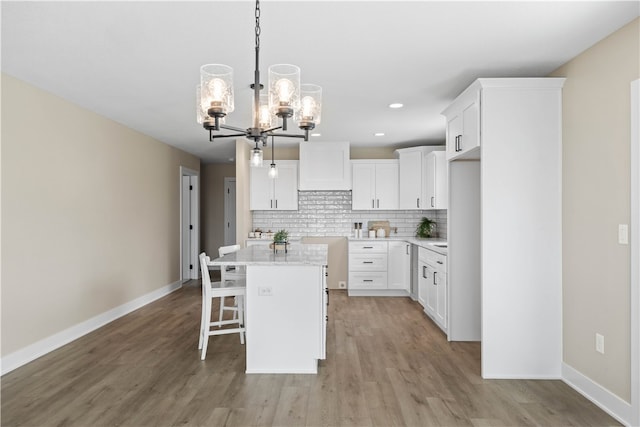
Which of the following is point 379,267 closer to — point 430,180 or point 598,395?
point 430,180

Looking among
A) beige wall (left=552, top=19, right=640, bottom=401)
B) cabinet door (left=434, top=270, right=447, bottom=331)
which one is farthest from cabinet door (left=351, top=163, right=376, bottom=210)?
beige wall (left=552, top=19, right=640, bottom=401)

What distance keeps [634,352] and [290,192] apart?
5.14m

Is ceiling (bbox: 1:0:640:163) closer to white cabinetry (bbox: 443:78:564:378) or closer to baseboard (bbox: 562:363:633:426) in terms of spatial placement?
white cabinetry (bbox: 443:78:564:378)

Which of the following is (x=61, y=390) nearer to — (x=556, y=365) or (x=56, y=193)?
(x=56, y=193)

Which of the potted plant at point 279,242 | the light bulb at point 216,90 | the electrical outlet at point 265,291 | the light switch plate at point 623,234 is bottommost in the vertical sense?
the electrical outlet at point 265,291

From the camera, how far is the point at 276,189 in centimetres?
690

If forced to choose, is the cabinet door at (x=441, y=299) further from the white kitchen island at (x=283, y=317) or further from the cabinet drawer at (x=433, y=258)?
the white kitchen island at (x=283, y=317)

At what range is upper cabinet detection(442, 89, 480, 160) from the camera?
343cm

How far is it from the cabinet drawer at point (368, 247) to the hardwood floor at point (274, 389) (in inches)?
85.7

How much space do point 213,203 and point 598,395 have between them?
25.8 ft

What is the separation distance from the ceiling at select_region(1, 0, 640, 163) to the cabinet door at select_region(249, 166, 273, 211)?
2649 mm

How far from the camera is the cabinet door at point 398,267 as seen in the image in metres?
6.45

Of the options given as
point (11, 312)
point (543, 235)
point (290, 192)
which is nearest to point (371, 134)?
point (290, 192)

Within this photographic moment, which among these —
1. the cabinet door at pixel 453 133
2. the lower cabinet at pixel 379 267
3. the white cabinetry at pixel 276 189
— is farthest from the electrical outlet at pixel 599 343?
the white cabinetry at pixel 276 189
